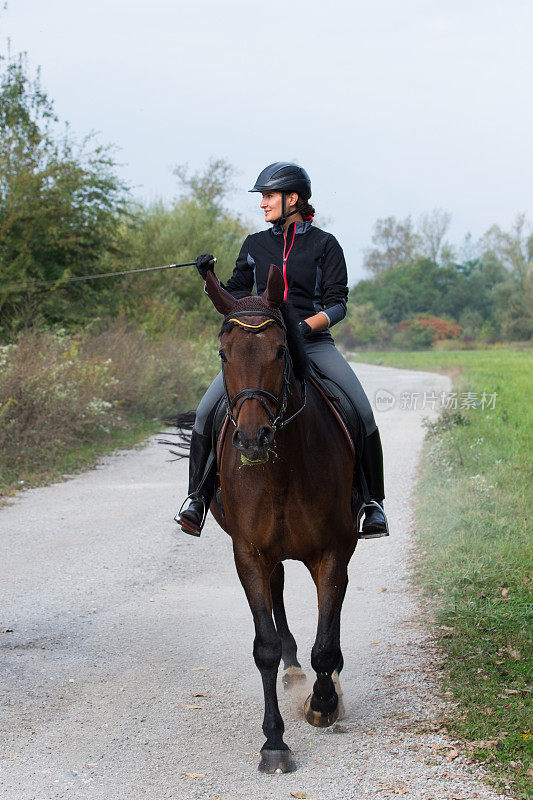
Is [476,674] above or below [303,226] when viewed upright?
below

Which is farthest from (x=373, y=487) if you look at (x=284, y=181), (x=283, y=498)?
(x=284, y=181)

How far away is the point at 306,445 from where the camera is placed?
4289 millimetres

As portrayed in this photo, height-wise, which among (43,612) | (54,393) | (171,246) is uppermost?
(171,246)

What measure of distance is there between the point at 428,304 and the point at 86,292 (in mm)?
63606

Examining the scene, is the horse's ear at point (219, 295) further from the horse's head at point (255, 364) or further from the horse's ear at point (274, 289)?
the horse's ear at point (274, 289)

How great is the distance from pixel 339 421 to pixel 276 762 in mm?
1819

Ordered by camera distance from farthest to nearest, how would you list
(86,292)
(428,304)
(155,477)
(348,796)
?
1. (428,304)
2. (86,292)
3. (155,477)
4. (348,796)

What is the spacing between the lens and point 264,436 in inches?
138

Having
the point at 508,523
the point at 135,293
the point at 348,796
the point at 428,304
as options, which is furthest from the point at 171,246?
the point at 428,304

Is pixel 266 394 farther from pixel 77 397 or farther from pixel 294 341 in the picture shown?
pixel 77 397

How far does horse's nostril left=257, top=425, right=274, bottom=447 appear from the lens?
137 inches

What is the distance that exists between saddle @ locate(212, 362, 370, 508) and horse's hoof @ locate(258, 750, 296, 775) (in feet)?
5.22

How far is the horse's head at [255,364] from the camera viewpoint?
3514mm

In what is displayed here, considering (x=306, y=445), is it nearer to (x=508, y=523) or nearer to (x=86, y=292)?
(x=508, y=523)
